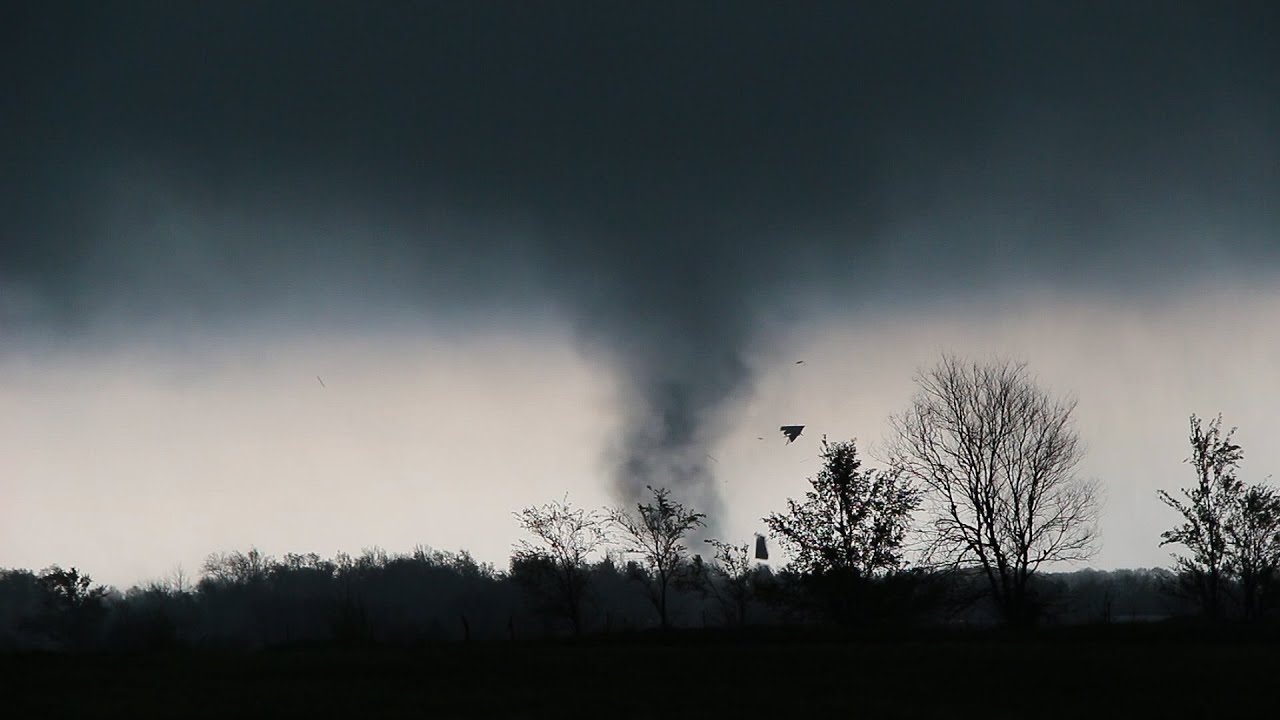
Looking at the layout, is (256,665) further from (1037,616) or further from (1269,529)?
(1269,529)

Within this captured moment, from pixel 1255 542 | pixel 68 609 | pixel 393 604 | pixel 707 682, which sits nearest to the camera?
pixel 707 682

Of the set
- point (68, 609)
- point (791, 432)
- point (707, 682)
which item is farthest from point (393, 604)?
point (707, 682)

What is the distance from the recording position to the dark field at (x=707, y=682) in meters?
16.2

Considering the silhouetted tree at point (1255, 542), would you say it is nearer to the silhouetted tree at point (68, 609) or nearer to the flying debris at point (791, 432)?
the flying debris at point (791, 432)

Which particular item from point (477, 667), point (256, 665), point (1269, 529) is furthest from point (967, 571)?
point (256, 665)

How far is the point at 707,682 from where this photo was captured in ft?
65.1

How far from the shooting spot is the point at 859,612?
1603 inches

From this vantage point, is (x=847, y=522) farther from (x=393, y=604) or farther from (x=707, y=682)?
(x=393, y=604)

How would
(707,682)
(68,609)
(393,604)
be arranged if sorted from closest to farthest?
1. (707,682)
2. (68,609)
3. (393,604)

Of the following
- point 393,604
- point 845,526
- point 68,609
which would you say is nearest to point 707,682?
point 845,526

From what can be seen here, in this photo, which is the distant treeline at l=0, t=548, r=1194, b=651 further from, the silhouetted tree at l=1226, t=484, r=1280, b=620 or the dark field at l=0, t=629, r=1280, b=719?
the dark field at l=0, t=629, r=1280, b=719

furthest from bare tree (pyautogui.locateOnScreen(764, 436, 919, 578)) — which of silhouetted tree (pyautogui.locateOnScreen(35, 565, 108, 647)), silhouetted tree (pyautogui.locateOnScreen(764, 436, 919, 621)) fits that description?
silhouetted tree (pyautogui.locateOnScreen(35, 565, 108, 647))

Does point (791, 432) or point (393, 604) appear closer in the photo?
point (791, 432)

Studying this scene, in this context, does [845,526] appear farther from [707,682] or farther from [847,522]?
[707,682]
